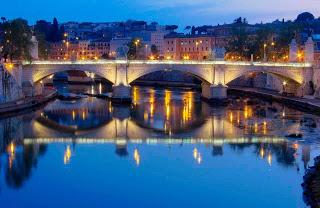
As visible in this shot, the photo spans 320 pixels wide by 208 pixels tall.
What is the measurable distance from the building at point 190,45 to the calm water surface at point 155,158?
33222 millimetres

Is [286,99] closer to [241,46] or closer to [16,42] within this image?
[241,46]

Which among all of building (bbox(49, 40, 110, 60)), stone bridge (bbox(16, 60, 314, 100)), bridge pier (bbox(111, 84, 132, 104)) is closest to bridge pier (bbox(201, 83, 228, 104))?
stone bridge (bbox(16, 60, 314, 100))

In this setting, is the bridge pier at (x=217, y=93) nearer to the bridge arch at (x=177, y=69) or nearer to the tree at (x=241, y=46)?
the bridge arch at (x=177, y=69)

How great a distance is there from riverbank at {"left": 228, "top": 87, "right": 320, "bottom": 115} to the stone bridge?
66.0 inches

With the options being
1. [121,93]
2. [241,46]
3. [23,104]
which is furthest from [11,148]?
[241,46]

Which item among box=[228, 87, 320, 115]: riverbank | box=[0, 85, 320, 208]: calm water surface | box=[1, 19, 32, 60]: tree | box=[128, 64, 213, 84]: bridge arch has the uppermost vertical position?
box=[1, 19, 32, 60]: tree

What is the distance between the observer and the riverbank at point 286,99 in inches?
1260

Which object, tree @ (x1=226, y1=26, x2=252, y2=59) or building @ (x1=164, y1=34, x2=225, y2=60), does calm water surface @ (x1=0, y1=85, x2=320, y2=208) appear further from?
building @ (x1=164, y1=34, x2=225, y2=60)

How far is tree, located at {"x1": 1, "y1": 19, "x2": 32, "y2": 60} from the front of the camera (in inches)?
1380

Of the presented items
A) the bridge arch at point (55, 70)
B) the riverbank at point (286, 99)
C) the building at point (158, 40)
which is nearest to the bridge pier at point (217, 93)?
the riverbank at point (286, 99)

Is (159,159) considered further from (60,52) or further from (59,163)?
(60,52)

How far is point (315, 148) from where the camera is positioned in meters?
21.3

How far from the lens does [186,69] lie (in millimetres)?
38156

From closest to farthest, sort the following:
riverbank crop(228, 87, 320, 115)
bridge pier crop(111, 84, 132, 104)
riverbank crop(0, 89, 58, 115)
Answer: riverbank crop(0, 89, 58, 115) → riverbank crop(228, 87, 320, 115) → bridge pier crop(111, 84, 132, 104)
